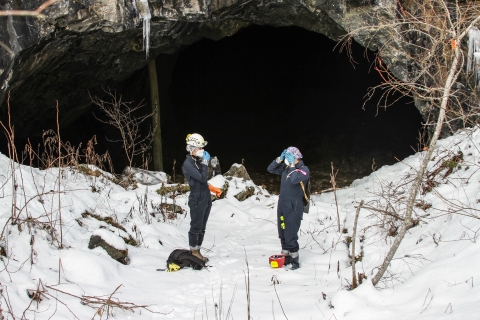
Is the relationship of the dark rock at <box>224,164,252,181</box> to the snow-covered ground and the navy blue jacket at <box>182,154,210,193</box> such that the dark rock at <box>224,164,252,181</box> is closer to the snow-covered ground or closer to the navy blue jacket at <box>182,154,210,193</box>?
the snow-covered ground

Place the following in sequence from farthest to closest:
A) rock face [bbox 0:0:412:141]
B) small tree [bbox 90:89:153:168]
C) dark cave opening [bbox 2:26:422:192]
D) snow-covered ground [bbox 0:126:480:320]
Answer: dark cave opening [bbox 2:26:422:192] < small tree [bbox 90:89:153:168] < rock face [bbox 0:0:412:141] < snow-covered ground [bbox 0:126:480:320]

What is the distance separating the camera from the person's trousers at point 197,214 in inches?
227

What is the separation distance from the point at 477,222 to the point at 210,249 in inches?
131

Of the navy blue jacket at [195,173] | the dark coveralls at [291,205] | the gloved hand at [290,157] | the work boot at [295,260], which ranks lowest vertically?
the work boot at [295,260]

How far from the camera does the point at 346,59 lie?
54.8ft

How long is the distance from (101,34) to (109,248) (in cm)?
500

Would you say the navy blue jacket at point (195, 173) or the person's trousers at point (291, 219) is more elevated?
the navy blue jacket at point (195, 173)

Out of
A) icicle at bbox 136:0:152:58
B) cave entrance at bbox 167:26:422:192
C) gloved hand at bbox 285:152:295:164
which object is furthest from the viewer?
cave entrance at bbox 167:26:422:192

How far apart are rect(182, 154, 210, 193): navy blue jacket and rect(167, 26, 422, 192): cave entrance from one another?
921 cm

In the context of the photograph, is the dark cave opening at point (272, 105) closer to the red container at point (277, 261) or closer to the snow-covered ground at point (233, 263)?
the snow-covered ground at point (233, 263)

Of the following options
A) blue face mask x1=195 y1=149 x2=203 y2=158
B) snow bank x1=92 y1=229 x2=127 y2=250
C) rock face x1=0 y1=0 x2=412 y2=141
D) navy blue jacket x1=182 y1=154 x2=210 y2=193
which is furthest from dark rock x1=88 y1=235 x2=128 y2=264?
rock face x1=0 y1=0 x2=412 y2=141

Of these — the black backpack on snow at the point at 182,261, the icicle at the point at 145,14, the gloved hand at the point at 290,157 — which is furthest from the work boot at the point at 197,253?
the icicle at the point at 145,14

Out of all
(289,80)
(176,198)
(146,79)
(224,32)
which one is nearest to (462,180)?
(176,198)

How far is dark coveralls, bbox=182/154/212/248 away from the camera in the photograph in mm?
5643
